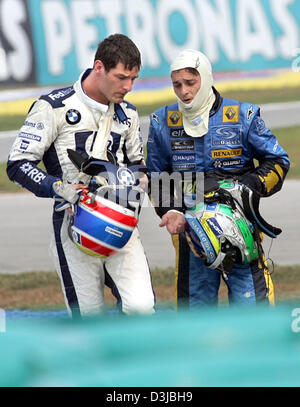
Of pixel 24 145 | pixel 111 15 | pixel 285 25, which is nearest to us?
pixel 24 145

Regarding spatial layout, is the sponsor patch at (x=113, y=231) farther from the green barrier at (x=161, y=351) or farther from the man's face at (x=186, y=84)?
the man's face at (x=186, y=84)

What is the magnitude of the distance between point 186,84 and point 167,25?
40.0 feet

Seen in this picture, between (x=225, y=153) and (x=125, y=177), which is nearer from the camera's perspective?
(x=125, y=177)

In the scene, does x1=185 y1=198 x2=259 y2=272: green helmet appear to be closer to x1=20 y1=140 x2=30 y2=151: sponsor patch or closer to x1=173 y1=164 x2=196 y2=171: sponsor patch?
x1=173 y1=164 x2=196 y2=171: sponsor patch

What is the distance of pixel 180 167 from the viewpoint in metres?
4.63

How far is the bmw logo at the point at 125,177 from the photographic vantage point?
14.0 ft

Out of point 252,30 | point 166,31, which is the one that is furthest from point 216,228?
point 252,30

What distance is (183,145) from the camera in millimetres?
4578

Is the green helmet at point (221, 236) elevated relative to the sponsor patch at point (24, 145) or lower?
lower

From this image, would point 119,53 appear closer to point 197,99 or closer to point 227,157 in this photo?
point 197,99

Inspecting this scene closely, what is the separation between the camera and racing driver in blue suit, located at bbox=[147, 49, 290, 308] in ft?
14.7

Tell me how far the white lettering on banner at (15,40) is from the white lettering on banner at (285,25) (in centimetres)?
470

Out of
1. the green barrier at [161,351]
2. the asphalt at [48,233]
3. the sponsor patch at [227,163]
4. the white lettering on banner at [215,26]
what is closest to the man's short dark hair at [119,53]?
the sponsor patch at [227,163]

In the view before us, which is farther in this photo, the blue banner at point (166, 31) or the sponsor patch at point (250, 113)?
the blue banner at point (166, 31)
